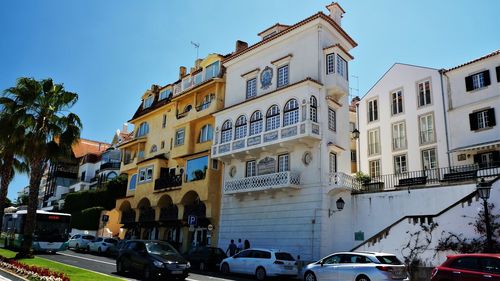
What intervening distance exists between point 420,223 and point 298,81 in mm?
11218

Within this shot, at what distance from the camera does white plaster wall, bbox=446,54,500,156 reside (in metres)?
26.7

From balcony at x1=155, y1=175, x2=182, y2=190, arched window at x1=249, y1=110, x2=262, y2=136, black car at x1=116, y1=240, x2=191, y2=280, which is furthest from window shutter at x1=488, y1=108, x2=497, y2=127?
balcony at x1=155, y1=175, x2=182, y2=190

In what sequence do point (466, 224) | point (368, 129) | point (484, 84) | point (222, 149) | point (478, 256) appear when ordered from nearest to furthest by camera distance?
point (478, 256) < point (466, 224) < point (484, 84) < point (222, 149) < point (368, 129)

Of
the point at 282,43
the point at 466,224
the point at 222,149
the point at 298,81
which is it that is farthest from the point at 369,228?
the point at 282,43

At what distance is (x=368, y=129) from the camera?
35125 millimetres

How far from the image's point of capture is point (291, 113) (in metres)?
25.4

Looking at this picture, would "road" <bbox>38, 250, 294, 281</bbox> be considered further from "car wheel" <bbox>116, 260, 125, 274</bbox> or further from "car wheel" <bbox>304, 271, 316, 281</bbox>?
"car wheel" <bbox>304, 271, 316, 281</bbox>

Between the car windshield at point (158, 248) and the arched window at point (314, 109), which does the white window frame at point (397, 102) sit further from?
the car windshield at point (158, 248)

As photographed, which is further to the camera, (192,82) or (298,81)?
(192,82)

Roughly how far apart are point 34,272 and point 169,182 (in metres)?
19.9

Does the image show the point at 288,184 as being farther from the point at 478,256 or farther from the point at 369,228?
the point at 478,256

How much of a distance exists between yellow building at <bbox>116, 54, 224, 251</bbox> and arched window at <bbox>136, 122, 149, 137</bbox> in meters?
0.12

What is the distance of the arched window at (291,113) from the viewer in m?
25.1

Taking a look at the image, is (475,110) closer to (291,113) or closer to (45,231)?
(291,113)
